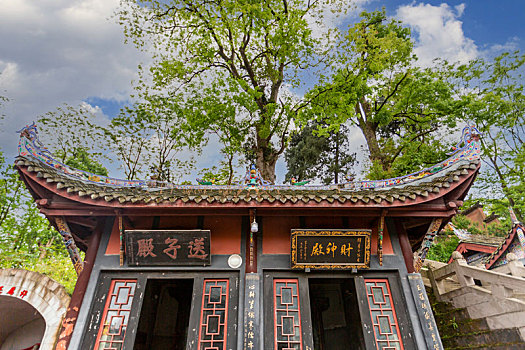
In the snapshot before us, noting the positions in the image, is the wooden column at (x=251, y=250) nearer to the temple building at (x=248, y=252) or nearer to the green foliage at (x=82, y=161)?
the temple building at (x=248, y=252)

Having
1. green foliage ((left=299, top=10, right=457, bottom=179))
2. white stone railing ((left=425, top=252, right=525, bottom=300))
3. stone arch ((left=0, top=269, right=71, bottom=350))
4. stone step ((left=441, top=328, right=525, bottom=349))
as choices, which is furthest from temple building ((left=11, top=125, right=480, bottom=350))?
green foliage ((left=299, top=10, right=457, bottom=179))

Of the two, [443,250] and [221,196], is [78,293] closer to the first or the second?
[221,196]

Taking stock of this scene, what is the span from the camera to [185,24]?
47.3 feet

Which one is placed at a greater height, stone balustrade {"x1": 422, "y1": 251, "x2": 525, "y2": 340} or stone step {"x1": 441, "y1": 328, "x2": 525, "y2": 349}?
stone balustrade {"x1": 422, "y1": 251, "x2": 525, "y2": 340}

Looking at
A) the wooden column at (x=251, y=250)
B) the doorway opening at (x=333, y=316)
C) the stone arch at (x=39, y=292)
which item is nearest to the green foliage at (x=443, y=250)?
the doorway opening at (x=333, y=316)

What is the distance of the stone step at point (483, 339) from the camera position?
544cm

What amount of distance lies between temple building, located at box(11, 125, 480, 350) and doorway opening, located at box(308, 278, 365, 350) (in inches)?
83.0

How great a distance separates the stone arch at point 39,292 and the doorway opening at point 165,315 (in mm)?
2282

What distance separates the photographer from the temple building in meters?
4.94

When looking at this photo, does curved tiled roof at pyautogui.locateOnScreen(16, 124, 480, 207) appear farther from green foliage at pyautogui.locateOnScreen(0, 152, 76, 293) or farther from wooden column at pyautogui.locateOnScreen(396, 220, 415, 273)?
green foliage at pyautogui.locateOnScreen(0, 152, 76, 293)

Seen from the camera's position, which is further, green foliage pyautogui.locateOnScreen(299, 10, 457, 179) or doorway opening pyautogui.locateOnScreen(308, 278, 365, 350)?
green foliage pyautogui.locateOnScreen(299, 10, 457, 179)

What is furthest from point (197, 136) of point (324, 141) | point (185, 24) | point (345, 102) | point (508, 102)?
point (508, 102)

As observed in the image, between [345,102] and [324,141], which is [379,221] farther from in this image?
[324,141]

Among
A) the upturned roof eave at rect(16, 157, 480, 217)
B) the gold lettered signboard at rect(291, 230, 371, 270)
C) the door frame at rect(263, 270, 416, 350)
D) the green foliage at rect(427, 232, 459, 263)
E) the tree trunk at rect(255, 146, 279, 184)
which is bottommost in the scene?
the door frame at rect(263, 270, 416, 350)
